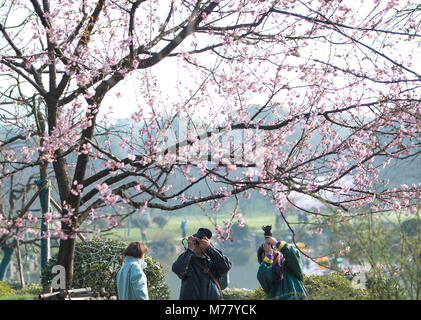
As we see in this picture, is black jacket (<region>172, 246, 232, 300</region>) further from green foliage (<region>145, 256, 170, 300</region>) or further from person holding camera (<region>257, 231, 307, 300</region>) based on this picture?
green foliage (<region>145, 256, 170, 300</region>)

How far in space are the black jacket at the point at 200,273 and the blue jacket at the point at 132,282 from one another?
0.31 meters

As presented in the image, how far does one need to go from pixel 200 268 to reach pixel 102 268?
3333 millimetres

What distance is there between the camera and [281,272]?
4.48m

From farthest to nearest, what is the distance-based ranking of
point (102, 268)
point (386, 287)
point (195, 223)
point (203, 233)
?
point (195, 223) → point (102, 268) → point (203, 233) → point (386, 287)

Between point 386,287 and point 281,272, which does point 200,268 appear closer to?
point 281,272

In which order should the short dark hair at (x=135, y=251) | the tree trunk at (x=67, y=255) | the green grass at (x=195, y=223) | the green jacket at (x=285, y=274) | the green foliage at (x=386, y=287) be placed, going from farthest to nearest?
the green grass at (x=195, y=223), the tree trunk at (x=67, y=255), the short dark hair at (x=135, y=251), the green jacket at (x=285, y=274), the green foliage at (x=386, y=287)

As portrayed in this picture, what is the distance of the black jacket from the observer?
443 centimetres

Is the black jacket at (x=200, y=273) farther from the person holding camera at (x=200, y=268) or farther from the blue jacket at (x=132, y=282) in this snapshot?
the blue jacket at (x=132, y=282)

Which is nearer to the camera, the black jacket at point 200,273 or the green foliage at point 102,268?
the black jacket at point 200,273

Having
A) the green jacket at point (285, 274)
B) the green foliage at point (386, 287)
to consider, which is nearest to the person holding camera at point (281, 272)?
the green jacket at point (285, 274)

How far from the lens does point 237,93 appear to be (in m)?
6.21

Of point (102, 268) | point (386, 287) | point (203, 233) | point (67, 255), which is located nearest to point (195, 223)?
point (102, 268)

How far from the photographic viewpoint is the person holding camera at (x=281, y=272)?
14.5 feet
